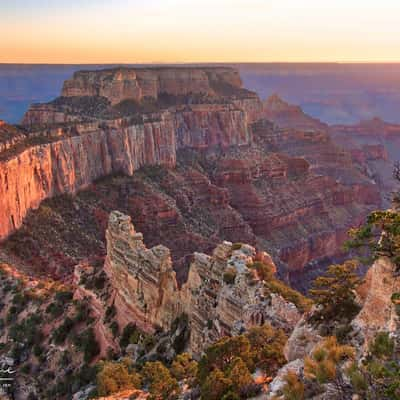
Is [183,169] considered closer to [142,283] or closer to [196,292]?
[142,283]

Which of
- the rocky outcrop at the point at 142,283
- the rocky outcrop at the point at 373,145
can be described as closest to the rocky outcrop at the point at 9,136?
the rocky outcrop at the point at 142,283

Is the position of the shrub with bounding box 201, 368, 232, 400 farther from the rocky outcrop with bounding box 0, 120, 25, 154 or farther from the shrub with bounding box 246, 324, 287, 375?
the rocky outcrop with bounding box 0, 120, 25, 154

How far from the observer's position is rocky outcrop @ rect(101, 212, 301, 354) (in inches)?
950

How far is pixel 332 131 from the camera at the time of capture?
156875 mm

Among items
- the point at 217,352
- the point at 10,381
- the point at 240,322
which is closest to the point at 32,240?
the point at 10,381

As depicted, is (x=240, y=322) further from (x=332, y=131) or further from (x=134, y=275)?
(x=332, y=131)

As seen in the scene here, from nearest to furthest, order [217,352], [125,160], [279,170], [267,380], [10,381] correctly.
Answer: [267,380] → [217,352] → [10,381] → [125,160] → [279,170]

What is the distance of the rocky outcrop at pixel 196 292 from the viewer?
79.2 ft

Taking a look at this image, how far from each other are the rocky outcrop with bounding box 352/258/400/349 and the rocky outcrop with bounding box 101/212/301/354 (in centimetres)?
738

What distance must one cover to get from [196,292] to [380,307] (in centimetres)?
1602

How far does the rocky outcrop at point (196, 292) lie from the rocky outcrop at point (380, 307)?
738 centimetres

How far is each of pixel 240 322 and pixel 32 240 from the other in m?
33.7

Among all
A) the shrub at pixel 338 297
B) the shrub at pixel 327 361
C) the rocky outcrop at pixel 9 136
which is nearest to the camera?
the shrub at pixel 327 361

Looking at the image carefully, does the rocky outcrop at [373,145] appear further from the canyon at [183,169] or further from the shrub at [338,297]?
the shrub at [338,297]
